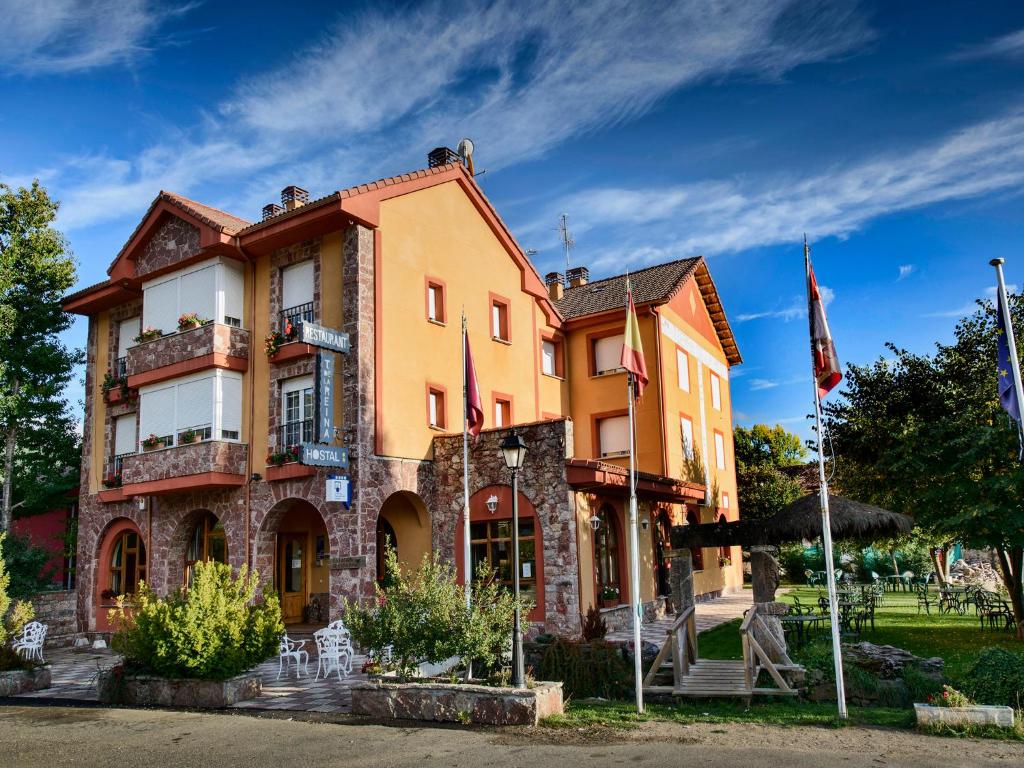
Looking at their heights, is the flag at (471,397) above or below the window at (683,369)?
below

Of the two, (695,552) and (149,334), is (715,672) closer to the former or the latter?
(695,552)

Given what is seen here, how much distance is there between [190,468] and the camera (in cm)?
1934

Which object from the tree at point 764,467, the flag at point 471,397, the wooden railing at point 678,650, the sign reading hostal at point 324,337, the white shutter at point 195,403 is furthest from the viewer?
the tree at point 764,467

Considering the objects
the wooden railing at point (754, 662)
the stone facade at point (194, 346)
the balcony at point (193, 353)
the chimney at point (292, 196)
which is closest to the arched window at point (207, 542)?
the balcony at point (193, 353)

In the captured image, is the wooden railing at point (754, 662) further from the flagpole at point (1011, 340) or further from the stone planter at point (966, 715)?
the flagpole at point (1011, 340)

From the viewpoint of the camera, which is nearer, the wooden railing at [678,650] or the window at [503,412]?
the wooden railing at [678,650]

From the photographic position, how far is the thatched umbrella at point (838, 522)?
15.2 m

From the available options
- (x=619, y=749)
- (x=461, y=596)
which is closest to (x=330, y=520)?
(x=461, y=596)

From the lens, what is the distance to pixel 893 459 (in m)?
18.0

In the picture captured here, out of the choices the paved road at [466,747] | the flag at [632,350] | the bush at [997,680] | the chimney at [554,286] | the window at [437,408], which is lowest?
the paved road at [466,747]

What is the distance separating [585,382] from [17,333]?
16668 mm

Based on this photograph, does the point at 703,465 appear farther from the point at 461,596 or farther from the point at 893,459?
the point at 461,596

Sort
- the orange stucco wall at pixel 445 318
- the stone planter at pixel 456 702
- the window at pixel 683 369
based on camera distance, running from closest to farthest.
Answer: the stone planter at pixel 456 702, the orange stucco wall at pixel 445 318, the window at pixel 683 369

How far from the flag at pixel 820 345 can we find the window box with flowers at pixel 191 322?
46.8ft
